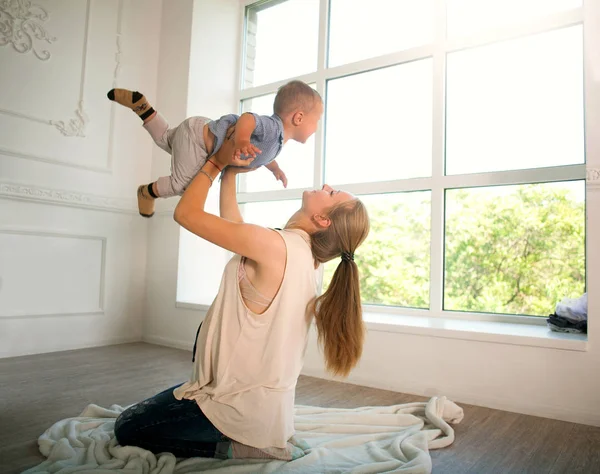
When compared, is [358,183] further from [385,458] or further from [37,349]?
[37,349]

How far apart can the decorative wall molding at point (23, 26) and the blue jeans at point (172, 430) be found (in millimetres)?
3021

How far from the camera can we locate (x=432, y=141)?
3137 millimetres

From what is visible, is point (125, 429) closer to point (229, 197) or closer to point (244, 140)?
point (229, 197)

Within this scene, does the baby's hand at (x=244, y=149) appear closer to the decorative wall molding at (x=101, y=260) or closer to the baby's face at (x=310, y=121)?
the baby's face at (x=310, y=121)

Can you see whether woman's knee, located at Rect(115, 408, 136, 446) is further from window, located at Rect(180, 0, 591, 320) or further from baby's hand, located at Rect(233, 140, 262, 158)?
window, located at Rect(180, 0, 591, 320)

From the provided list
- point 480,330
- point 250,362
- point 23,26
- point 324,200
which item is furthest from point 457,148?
point 23,26

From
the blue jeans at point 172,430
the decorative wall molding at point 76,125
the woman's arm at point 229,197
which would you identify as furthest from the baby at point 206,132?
the decorative wall molding at point 76,125

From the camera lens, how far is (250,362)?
1.50 meters

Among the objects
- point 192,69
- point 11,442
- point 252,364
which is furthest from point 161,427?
point 192,69

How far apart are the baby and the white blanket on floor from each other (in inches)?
36.0

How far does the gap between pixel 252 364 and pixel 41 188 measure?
2684mm

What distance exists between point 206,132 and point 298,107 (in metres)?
0.40

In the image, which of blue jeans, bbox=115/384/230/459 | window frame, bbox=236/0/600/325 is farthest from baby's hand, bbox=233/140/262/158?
window frame, bbox=236/0/600/325

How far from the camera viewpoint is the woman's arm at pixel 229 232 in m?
1.43
